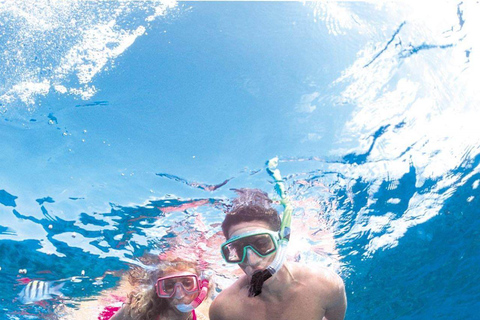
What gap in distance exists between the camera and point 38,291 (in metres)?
18.1

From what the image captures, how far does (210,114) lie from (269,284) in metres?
3.70

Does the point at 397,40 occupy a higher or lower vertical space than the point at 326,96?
higher

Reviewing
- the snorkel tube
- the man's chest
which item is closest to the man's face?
the man's chest

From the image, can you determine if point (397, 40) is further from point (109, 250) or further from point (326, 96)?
point (109, 250)

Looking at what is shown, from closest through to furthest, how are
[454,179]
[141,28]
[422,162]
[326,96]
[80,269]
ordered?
[141,28], [326,96], [422,162], [454,179], [80,269]

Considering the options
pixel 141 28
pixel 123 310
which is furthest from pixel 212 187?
pixel 141 28

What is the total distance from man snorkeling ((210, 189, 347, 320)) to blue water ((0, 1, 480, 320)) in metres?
2.60

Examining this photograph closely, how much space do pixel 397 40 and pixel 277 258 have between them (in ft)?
18.1

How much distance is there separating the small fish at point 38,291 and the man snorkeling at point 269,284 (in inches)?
528

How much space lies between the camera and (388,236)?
15.1m

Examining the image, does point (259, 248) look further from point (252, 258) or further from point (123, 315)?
point (123, 315)

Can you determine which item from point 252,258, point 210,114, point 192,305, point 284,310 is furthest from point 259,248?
point 210,114

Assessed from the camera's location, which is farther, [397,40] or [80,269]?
[80,269]

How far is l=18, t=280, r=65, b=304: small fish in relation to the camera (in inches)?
622
